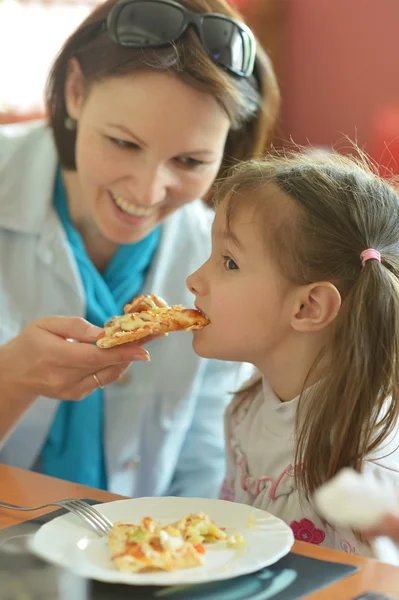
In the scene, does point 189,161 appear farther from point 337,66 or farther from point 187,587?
point 337,66

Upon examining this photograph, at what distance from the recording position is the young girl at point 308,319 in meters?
1.17

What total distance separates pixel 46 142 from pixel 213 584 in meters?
1.27

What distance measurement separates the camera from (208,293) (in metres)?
1.31

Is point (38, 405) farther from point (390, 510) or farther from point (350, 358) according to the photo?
point (390, 510)

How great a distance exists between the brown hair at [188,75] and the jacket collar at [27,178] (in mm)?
63

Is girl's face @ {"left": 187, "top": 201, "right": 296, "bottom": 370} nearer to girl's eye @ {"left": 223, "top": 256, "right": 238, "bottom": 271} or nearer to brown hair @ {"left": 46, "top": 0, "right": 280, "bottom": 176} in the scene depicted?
girl's eye @ {"left": 223, "top": 256, "right": 238, "bottom": 271}

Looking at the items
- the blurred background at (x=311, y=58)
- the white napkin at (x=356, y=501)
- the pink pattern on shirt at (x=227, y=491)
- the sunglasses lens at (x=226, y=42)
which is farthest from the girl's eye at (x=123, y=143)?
the blurred background at (x=311, y=58)

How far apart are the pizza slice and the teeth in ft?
2.72

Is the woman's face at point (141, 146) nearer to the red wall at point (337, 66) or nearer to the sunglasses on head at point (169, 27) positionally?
the sunglasses on head at point (169, 27)

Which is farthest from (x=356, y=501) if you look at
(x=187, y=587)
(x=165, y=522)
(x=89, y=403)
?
(x=89, y=403)

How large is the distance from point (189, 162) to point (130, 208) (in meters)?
0.14

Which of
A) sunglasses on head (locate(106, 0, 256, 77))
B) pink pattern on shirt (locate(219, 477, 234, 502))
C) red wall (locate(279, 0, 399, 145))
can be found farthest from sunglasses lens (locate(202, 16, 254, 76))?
red wall (locate(279, 0, 399, 145))

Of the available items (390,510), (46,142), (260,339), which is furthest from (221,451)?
(390,510)

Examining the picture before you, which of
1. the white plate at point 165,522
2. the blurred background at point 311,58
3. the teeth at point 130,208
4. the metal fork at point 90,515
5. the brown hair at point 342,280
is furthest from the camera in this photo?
the blurred background at point 311,58
